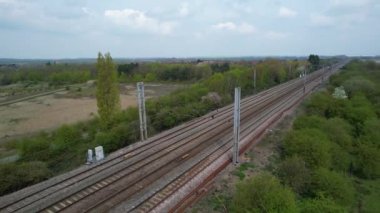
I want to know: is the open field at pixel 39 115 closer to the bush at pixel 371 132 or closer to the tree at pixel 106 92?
the tree at pixel 106 92

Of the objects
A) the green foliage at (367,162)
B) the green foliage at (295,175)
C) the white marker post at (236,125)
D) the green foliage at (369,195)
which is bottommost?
the green foliage at (369,195)

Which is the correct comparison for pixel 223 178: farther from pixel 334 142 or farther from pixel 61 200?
pixel 334 142

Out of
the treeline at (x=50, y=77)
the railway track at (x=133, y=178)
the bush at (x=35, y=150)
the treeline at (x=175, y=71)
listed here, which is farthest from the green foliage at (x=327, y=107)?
the treeline at (x=50, y=77)

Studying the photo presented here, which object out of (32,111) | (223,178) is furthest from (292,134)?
(32,111)

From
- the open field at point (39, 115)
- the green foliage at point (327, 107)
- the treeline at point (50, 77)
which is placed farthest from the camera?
the treeline at point (50, 77)

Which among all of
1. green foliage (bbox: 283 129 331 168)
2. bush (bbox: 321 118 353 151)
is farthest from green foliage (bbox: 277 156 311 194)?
bush (bbox: 321 118 353 151)

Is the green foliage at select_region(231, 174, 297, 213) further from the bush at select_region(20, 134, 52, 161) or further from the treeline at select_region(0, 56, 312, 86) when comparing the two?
the treeline at select_region(0, 56, 312, 86)
